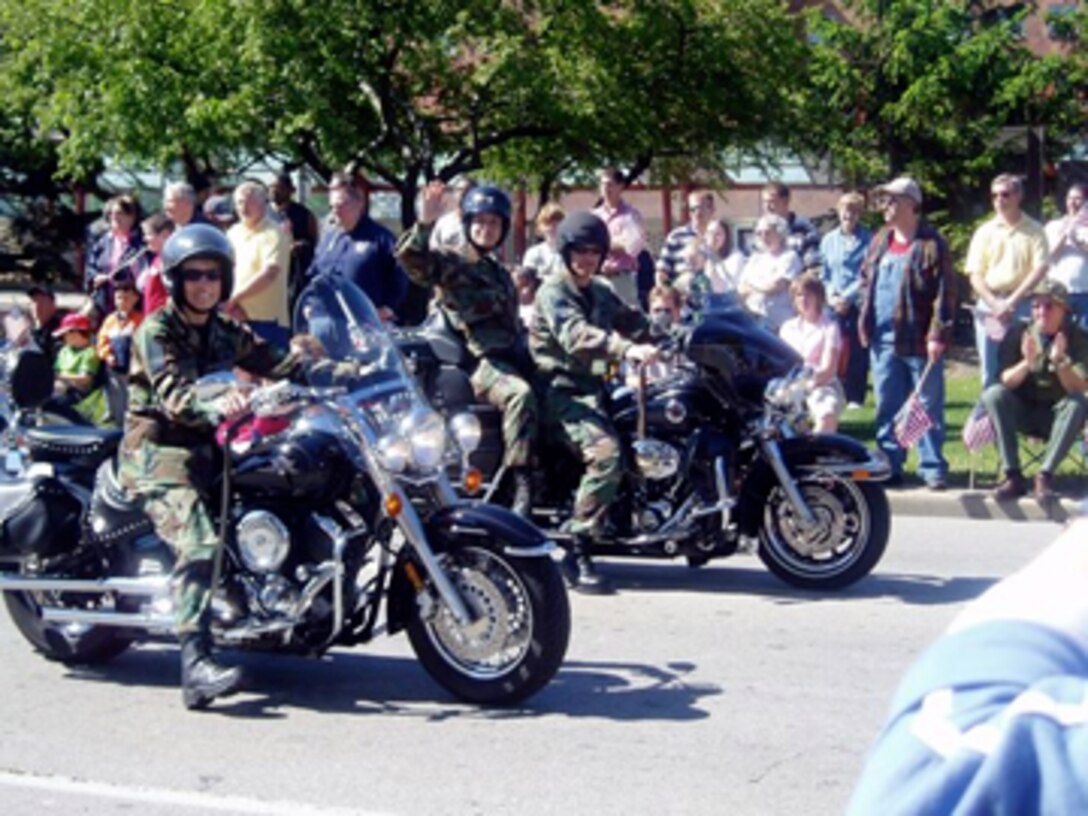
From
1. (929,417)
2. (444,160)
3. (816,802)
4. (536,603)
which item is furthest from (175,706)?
(444,160)

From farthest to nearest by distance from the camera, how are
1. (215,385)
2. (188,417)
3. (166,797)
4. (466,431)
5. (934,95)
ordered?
1. (934,95)
2. (466,431)
3. (188,417)
4. (215,385)
5. (166,797)

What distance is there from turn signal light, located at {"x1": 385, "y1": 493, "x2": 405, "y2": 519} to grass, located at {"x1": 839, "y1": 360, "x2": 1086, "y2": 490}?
6.38 meters

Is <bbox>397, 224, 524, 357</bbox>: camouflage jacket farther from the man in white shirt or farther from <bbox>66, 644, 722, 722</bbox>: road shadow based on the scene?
the man in white shirt

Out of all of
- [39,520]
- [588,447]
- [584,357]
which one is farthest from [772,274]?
[39,520]

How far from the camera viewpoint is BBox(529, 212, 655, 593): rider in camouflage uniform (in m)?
8.76

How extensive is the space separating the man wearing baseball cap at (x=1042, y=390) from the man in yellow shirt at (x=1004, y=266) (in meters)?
0.56

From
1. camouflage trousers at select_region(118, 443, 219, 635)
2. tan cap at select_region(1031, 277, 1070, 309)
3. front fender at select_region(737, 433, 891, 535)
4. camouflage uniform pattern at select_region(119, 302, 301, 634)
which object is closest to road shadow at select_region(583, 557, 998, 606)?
front fender at select_region(737, 433, 891, 535)

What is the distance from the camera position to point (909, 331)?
1232cm

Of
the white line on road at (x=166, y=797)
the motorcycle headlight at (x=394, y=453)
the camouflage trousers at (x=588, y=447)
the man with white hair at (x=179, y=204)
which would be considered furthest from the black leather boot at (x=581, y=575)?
the man with white hair at (x=179, y=204)

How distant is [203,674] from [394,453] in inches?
40.5

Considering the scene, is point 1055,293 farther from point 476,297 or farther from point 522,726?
point 522,726

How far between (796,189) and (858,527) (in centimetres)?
2721

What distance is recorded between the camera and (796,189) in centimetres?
3538

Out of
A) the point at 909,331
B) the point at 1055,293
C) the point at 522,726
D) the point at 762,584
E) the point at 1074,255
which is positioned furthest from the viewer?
the point at 1074,255
